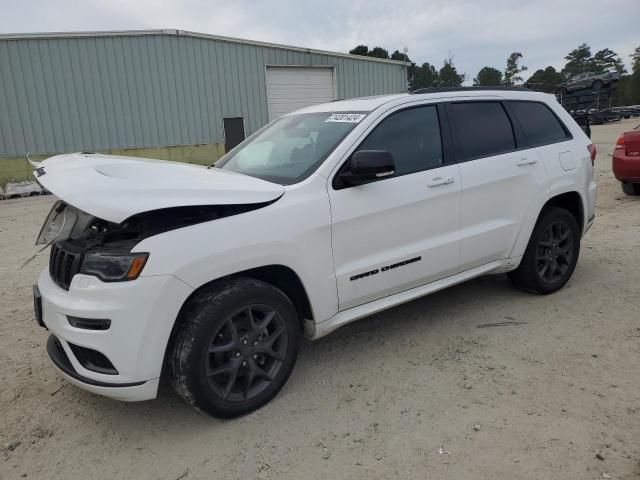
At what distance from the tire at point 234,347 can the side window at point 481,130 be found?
6.37ft

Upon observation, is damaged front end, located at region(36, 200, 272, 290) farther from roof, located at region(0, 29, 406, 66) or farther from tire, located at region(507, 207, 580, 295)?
roof, located at region(0, 29, 406, 66)

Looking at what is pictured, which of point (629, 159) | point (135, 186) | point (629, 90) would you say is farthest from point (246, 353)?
point (629, 90)

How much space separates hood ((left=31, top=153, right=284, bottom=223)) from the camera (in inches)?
98.8

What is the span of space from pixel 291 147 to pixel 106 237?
1.51 meters

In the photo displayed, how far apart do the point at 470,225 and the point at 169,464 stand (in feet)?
8.70

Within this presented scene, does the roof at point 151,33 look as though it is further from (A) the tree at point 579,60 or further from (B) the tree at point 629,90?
(A) the tree at point 579,60

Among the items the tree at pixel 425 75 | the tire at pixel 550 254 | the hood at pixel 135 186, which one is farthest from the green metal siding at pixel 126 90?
the tree at pixel 425 75

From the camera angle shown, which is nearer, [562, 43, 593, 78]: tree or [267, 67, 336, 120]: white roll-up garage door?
[267, 67, 336, 120]: white roll-up garage door

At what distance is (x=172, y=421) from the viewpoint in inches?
118

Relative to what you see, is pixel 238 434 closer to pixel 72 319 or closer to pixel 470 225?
pixel 72 319

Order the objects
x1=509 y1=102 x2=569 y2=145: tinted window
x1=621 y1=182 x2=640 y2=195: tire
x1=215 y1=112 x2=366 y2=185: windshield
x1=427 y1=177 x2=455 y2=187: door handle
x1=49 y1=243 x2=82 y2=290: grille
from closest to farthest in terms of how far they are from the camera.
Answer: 1. x1=49 y1=243 x2=82 y2=290: grille
2. x1=215 y1=112 x2=366 y2=185: windshield
3. x1=427 y1=177 x2=455 y2=187: door handle
4. x1=509 y1=102 x2=569 y2=145: tinted window
5. x1=621 y1=182 x2=640 y2=195: tire

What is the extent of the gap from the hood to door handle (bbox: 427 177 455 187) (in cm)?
119

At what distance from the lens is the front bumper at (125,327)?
250cm

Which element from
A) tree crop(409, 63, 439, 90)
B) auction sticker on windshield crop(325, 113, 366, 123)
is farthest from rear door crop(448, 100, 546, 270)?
tree crop(409, 63, 439, 90)
